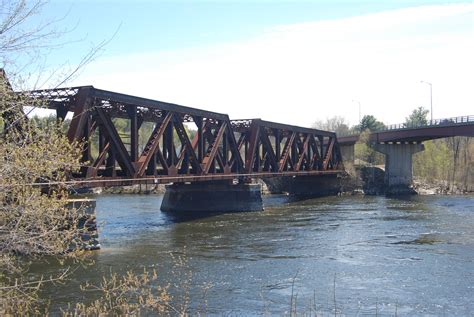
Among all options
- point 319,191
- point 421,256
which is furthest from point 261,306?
point 319,191

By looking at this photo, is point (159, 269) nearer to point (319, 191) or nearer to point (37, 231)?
point (37, 231)

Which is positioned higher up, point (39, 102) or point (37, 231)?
point (39, 102)

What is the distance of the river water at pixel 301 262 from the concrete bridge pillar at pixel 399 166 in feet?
128

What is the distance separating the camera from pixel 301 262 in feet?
82.9

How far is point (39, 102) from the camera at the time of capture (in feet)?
30.9

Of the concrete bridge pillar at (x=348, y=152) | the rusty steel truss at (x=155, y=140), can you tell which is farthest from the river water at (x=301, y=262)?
the concrete bridge pillar at (x=348, y=152)

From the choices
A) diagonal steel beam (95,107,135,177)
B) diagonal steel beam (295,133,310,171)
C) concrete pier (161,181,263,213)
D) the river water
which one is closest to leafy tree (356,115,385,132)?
diagonal steel beam (295,133,310,171)

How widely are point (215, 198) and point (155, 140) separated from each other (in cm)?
1673

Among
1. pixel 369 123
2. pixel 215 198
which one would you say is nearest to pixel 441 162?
pixel 369 123

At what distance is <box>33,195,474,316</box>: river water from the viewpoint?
58.0 ft

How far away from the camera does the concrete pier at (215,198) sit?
176 ft

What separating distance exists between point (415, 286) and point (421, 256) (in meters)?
6.87

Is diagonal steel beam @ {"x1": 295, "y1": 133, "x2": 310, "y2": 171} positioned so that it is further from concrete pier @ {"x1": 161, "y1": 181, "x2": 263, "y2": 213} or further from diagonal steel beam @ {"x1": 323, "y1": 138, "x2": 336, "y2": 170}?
concrete pier @ {"x1": 161, "y1": 181, "x2": 263, "y2": 213}

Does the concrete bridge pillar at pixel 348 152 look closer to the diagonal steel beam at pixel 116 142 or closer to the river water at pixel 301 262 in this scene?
the river water at pixel 301 262
